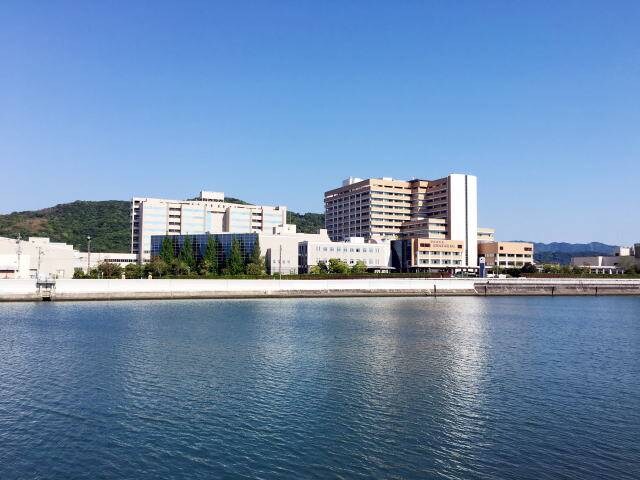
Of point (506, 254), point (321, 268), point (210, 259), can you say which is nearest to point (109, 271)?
point (210, 259)

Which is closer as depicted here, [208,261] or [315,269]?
[208,261]

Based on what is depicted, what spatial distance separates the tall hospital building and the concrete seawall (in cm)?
4233

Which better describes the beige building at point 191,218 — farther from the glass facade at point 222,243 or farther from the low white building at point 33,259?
the low white building at point 33,259

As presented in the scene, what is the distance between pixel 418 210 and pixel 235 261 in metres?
87.6

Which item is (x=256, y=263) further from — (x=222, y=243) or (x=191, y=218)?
(x=191, y=218)

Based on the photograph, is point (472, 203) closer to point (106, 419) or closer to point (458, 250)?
point (458, 250)

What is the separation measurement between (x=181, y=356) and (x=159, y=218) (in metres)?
134

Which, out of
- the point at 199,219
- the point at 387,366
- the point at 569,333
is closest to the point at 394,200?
the point at 199,219

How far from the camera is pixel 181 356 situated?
34562mm

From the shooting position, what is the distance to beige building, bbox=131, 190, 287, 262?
159m

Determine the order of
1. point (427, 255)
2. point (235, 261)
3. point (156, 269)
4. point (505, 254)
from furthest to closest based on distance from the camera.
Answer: point (505, 254), point (427, 255), point (235, 261), point (156, 269)

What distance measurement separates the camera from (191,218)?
541 ft

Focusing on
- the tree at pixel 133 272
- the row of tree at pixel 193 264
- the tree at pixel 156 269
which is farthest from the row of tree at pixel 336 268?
the tree at pixel 133 272

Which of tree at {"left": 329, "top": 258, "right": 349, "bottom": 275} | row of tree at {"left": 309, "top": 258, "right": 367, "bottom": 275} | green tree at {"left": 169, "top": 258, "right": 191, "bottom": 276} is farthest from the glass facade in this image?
tree at {"left": 329, "top": 258, "right": 349, "bottom": 275}
